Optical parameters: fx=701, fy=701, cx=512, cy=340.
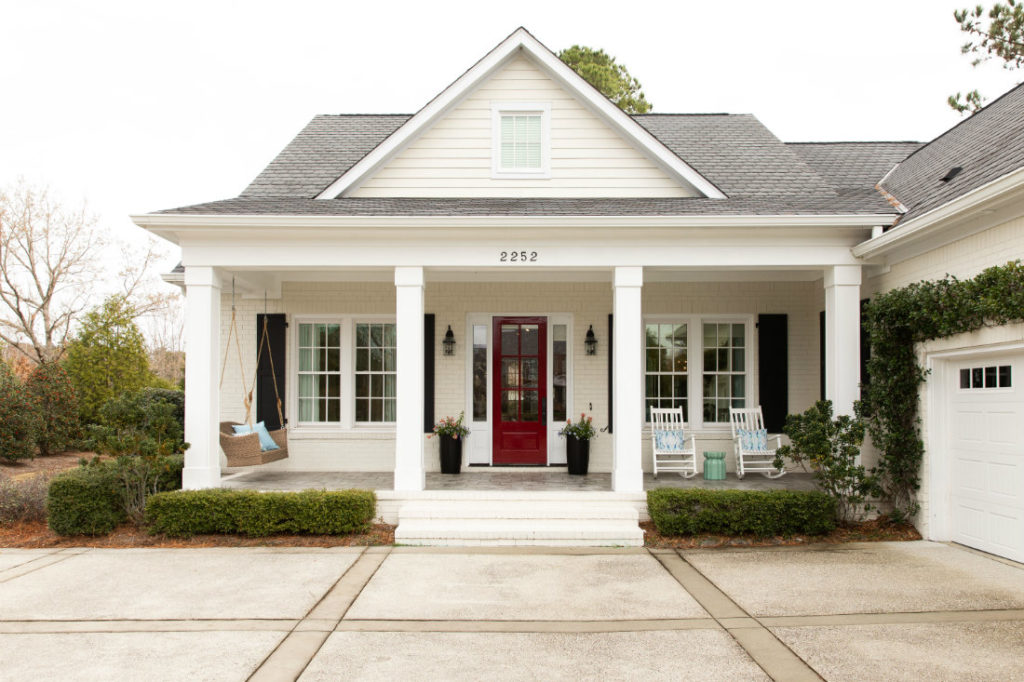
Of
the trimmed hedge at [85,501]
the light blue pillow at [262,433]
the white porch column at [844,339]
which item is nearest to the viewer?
the trimmed hedge at [85,501]

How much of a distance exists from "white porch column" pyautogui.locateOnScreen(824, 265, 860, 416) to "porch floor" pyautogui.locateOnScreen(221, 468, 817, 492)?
1.30 m

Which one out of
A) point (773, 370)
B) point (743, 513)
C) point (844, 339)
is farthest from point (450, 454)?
point (844, 339)

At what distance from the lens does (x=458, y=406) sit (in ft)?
34.7

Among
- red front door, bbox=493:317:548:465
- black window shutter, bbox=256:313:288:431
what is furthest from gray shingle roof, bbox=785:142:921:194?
black window shutter, bbox=256:313:288:431

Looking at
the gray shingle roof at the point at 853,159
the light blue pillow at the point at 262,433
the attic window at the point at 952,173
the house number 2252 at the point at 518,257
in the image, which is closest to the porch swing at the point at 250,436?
the light blue pillow at the point at 262,433

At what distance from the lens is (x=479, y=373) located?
10672mm

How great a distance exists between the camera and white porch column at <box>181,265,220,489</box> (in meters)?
8.11

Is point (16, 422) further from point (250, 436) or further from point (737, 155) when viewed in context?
point (737, 155)

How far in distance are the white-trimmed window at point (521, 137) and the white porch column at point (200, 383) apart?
13.6ft

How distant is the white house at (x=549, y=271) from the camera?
8.04 meters

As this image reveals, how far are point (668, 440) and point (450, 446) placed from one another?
3.08 meters

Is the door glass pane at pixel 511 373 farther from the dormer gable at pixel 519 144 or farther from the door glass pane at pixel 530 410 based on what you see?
the dormer gable at pixel 519 144

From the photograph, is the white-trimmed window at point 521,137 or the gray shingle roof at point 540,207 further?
the white-trimmed window at point 521,137

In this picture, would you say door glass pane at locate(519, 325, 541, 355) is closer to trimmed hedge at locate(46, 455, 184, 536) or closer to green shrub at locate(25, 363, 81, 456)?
trimmed hedge at locate(46, 455, 184, 536)
